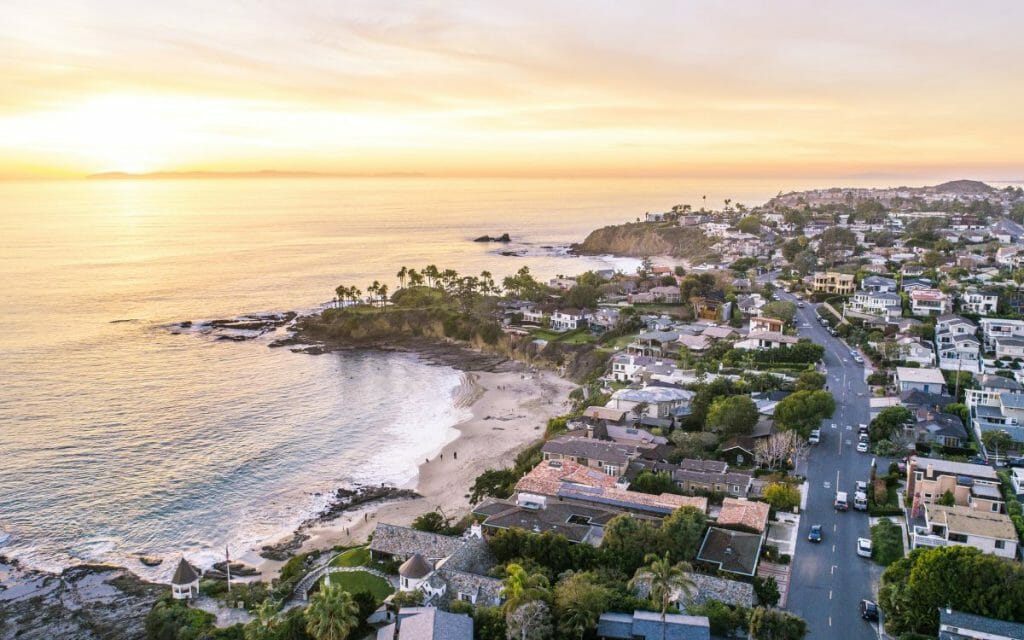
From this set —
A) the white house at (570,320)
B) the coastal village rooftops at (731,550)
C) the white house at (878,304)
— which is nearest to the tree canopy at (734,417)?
the coastal village rooftops at (731,550)

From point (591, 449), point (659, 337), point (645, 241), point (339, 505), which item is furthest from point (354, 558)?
point (645, 241)

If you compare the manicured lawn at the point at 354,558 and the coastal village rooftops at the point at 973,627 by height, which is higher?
the coastal village rooftops at the point at 973,627

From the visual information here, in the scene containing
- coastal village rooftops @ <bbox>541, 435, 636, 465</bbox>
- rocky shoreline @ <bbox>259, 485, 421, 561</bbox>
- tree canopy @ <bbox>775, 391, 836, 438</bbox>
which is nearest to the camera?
rocky shoreline @ <bbox>259, 485, 421, 561</bbox>

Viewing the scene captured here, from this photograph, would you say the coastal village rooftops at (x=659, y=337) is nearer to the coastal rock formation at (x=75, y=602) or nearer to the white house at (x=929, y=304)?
the white house at (x=929, y=304)

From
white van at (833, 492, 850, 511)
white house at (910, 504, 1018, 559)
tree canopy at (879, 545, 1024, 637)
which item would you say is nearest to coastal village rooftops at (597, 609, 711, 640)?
tree canopy at (879, 545, 1024, 637)

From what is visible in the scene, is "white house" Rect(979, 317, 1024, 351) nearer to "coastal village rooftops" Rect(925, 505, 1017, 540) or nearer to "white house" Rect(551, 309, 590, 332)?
"coastal village rooftops" Rect(925, 505, 1017, 540)

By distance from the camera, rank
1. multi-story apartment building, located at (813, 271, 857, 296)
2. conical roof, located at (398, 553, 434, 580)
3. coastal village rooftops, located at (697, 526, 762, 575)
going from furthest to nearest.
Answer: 1. multi-story apartment building, located at (813, 271, 857, 296)
2. conical roof, located at (398, 553, 434, 580)
3. coastal village rooftops, located at (697, 526, 762, 575)

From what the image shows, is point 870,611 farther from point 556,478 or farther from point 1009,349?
point 1009,349
